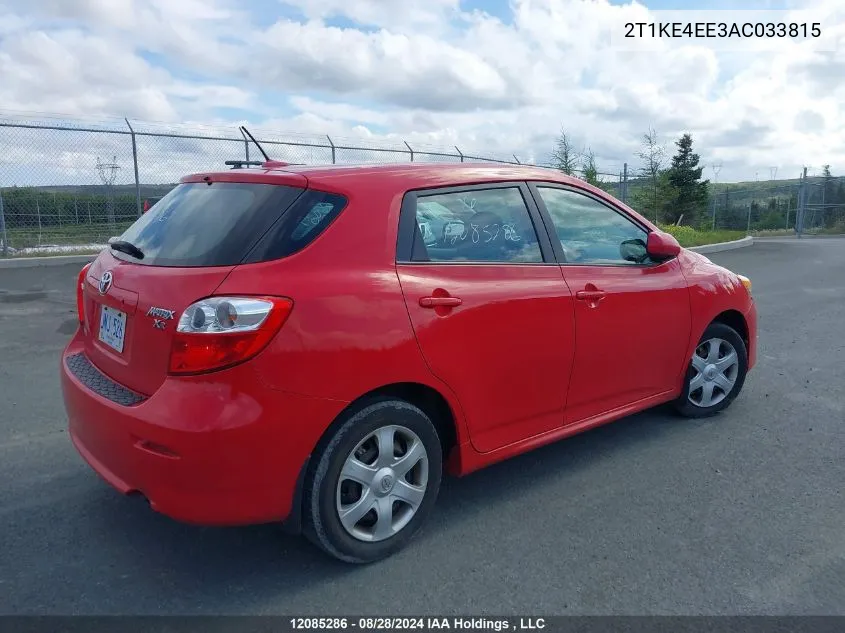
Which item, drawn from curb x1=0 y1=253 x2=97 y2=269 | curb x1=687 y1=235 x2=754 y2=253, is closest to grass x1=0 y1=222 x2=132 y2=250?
curb x1=0 y1=253 x2=97 y2=269

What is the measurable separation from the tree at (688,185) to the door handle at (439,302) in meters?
23.1

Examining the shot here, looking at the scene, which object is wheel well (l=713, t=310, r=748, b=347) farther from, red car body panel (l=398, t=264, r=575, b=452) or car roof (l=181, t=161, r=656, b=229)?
car roof (l=181, t=161, r=656, b=229)

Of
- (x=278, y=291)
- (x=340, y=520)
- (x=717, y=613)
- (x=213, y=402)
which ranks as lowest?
(x=717, y=613)

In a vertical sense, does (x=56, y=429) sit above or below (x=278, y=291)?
below

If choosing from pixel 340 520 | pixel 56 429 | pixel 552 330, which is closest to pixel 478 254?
pixel 552 330

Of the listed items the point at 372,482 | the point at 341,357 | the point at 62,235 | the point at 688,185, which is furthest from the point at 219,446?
the point at 688,185

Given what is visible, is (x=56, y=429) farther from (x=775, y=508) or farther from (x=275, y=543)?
(x=775, y=508)

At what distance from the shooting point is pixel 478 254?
330 cm

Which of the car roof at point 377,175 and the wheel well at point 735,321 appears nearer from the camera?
the car roof at point 377,175

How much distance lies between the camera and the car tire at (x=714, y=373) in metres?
4.54

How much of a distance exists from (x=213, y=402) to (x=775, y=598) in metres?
2.26

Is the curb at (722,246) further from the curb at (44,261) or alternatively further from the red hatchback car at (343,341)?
the red hatchback car at (343,341)

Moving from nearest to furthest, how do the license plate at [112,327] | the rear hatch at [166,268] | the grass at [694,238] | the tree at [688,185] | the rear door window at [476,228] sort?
the rear hatch at [166,268] → the license plate at [112,327] → the rear door window at [476,228] → the grass at [694,238] → the tree at [688,185]

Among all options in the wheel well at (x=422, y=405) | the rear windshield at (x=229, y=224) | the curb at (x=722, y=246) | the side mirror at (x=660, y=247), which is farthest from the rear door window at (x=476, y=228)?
the curb at (x=722, y=246)
